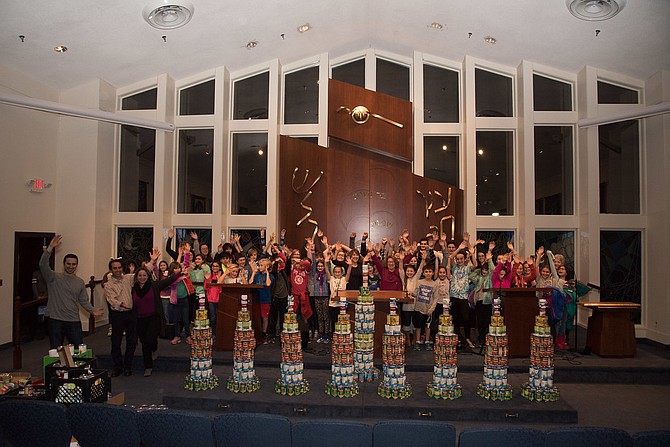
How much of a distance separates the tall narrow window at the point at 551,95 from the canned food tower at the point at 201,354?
27.0 ft

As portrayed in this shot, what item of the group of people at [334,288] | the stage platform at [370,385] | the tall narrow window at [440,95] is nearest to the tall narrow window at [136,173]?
the group of people at [334,288]

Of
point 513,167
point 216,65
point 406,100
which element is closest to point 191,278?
point 216,65

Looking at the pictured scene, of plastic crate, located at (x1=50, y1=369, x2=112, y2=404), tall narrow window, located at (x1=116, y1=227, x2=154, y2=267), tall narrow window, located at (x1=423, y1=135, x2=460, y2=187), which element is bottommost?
plastic crate, located at (x1=50, y1=369, x2=112, y2=404)

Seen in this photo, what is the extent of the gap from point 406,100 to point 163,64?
17.1ft

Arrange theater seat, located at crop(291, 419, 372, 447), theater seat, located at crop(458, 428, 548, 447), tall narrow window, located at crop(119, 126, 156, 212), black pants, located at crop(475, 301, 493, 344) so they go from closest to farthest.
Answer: theater seat, located at crop(458, 428, 548, 447) < theater seat, located at crop(291, 419, 372, 447) < black pants, located at crop(475, 301, 493, 344) < tall narrow window, located at crop(119, 126, 156, 212)

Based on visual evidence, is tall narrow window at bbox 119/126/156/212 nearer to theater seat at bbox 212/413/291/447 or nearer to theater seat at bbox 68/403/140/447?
theater seat at bbox 68/403/140/447

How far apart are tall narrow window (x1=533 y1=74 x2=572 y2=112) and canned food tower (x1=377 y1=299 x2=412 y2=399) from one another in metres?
7.04

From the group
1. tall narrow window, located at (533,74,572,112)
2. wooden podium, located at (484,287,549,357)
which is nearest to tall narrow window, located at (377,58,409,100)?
tall narrow window, located at (533,74,572,112)

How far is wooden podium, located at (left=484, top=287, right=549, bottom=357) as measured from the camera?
733 centimetres

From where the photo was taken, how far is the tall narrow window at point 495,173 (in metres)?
11.0

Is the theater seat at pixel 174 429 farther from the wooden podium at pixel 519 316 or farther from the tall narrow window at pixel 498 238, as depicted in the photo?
the tall narrow window at pixel 498 238

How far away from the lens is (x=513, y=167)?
1105cm

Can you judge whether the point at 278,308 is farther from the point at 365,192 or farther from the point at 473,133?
the point at 473,133

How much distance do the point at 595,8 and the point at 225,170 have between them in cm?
758
